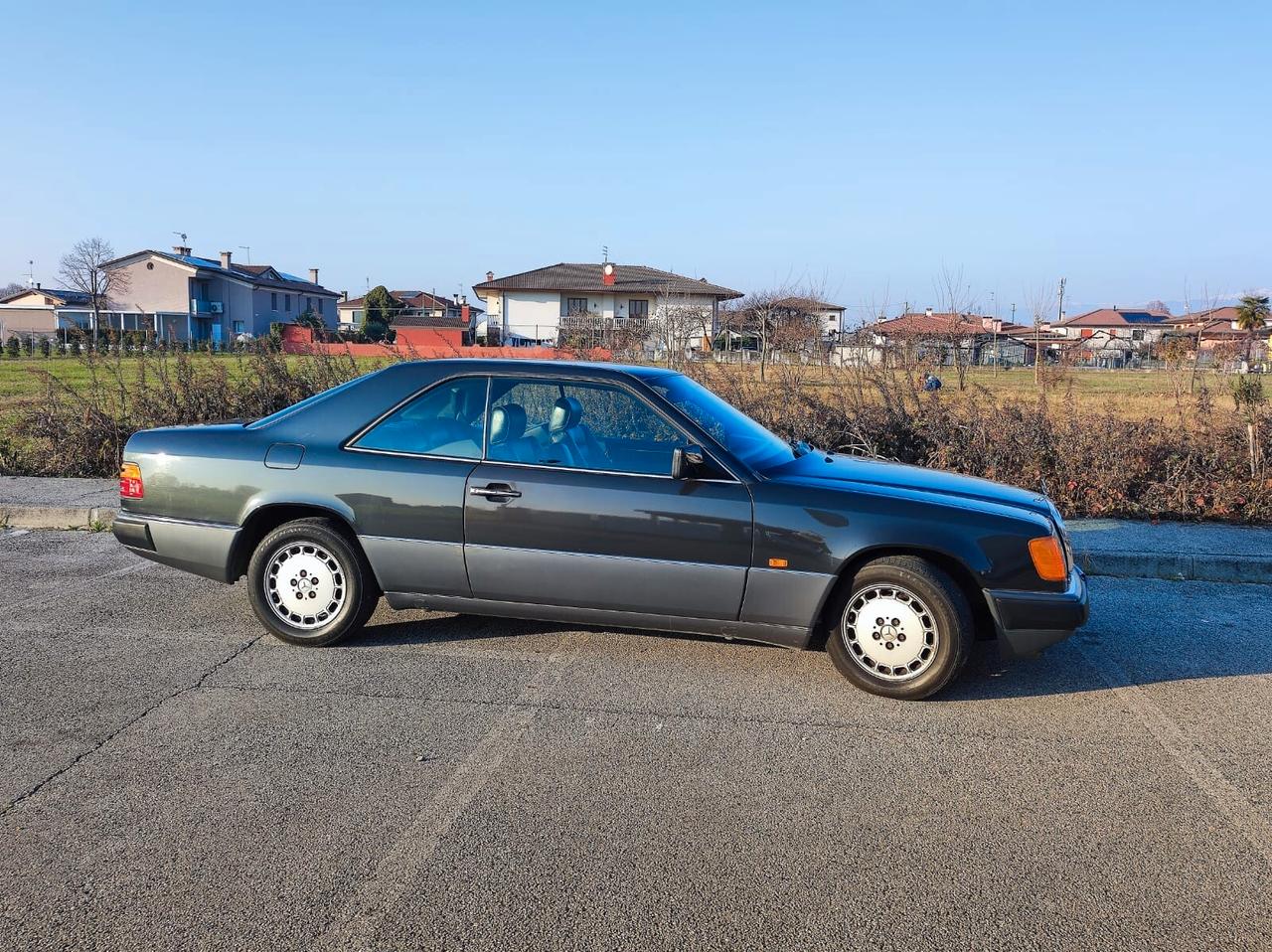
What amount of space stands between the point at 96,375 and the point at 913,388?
30.3 ft

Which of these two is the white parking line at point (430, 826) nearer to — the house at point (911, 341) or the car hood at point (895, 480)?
the car hood at point (895, 480)

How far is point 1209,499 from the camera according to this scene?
29.7 feet

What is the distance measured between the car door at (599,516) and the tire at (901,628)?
0.56m

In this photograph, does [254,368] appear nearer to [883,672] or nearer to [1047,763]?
[883,672]

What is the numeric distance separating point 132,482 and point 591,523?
266 cm

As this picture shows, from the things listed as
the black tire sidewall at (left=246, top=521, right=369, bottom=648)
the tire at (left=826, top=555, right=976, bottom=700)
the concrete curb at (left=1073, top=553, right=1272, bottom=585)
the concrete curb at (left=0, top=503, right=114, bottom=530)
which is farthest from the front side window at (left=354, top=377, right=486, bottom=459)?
the concrete curb at (left=1073, top=553, right=1272, bottom=585)

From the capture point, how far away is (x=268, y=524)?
5.43 m

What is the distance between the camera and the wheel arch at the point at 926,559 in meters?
4.69

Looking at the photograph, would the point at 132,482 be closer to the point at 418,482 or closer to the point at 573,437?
the point at 418,482

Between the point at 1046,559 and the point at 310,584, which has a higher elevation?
the point at 1046,559

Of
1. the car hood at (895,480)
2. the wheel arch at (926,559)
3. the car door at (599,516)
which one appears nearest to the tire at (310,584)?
the car door at (599,516)

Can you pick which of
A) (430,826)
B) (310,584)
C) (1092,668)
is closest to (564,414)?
(310,584)

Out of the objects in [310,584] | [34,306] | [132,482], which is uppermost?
[34,306]

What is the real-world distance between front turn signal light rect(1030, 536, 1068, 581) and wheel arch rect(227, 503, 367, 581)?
130 inches
